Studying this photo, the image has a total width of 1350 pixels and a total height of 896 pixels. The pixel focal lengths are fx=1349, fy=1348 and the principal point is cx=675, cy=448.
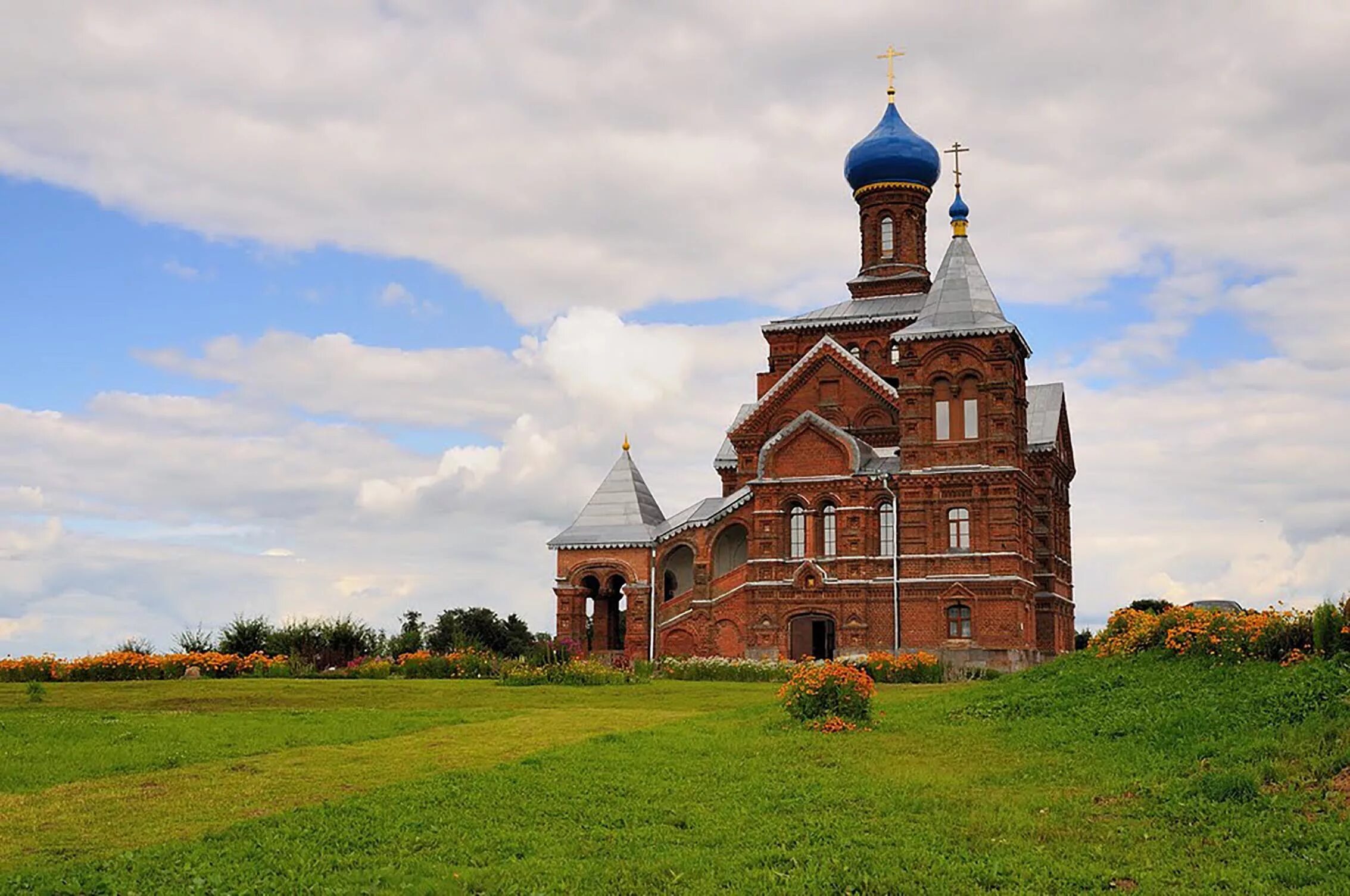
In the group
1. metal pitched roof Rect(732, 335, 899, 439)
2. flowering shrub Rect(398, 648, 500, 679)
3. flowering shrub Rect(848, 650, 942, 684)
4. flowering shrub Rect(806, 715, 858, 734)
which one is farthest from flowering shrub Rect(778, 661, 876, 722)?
metal pitched roof Rect(732, 335, 899, 439)

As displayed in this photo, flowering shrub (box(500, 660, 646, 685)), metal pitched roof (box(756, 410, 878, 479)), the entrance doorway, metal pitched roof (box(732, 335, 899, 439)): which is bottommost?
flowering shrub (box(500, 660, 646, 685))

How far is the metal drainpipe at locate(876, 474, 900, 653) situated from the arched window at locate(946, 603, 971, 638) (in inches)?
55.1

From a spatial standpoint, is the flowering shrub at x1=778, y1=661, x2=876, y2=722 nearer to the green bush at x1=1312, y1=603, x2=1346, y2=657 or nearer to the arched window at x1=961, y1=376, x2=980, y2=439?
the green bush at x1=1312, y1=603, x2=1346, y2=657

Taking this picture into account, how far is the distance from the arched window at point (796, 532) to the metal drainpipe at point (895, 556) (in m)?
2.62

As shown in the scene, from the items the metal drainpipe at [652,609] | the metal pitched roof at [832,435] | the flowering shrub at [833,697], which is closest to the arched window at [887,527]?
the metal pitched roof at [832,435]

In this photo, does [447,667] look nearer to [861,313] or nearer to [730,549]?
[730,549]

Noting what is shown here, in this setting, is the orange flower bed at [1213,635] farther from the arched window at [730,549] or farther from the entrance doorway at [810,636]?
the arched window at [730,549]

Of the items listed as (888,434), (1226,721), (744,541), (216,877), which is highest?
(888,434)

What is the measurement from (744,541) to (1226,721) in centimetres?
3034

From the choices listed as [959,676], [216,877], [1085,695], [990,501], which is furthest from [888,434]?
[216,877]

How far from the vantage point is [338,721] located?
61.6 feet

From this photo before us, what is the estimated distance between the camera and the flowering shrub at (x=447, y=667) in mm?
32375

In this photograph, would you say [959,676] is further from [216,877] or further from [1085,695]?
[216,877]

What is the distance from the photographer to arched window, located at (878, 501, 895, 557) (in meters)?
39.2
